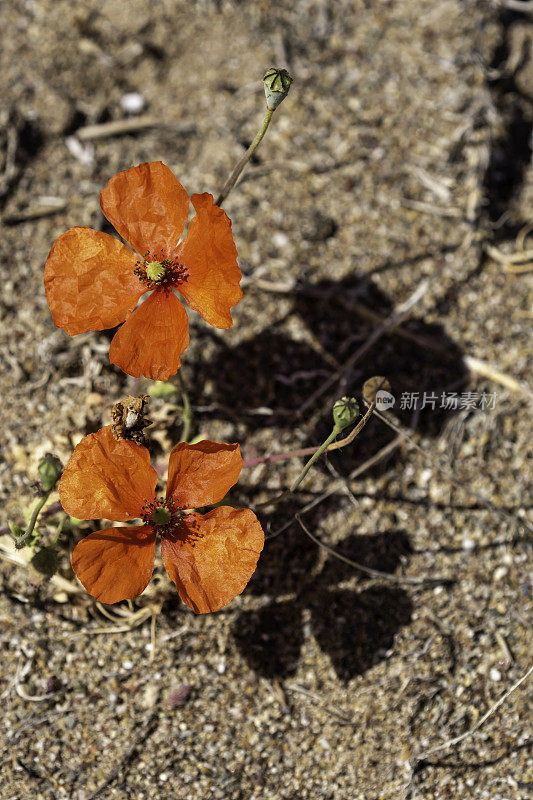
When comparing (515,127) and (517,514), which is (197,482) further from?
(515,127)

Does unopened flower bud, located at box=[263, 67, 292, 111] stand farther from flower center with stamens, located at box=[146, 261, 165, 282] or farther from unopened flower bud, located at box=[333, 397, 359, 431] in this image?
unopened flower bud, located at box=[333, 397, 359, 431]

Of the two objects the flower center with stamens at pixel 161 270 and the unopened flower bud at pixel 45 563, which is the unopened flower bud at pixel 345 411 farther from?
the unopened flower bud at pixel 45 563

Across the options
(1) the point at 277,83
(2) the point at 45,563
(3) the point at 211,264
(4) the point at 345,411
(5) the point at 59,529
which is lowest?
(2) the point at 45,563

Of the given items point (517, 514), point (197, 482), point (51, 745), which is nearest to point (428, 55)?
point (517, 514)

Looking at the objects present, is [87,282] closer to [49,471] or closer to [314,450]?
→ [49,471]

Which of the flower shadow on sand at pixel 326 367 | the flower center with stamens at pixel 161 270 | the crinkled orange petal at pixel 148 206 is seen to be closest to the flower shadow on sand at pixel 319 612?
the flower shadow on sand at pixel 326 367

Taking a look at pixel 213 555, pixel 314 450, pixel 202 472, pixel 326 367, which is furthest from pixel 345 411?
pixel 326 367

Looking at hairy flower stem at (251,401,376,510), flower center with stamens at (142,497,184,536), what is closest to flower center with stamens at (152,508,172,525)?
flower center with stamens at (142,497,184,536)
